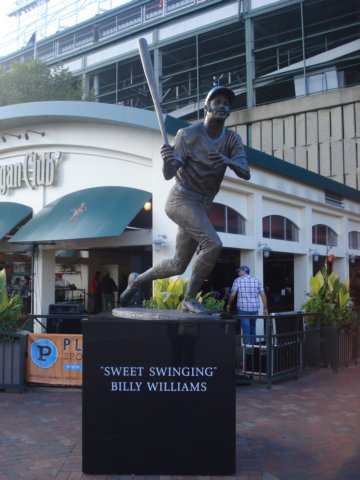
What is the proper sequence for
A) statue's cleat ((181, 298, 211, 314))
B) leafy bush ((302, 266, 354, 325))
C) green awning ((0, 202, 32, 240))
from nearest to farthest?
statue's cleat ((181, 298, 211, 314)) < leafy bush ((302, 266, 354, 325)) < green awning ((0, 202, 32, 240))

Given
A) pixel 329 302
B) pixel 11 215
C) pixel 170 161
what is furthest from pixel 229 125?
pixel 170 161

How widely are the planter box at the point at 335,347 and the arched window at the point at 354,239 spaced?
38.6 feet

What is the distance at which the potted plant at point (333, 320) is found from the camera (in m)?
9.89

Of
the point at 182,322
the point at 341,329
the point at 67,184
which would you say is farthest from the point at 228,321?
the point at 67,184

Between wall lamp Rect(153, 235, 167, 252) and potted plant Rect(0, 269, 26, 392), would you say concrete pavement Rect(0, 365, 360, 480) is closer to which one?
potted plant Rect(0, 269, 26, 392)

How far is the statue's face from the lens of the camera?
5070 millimetres

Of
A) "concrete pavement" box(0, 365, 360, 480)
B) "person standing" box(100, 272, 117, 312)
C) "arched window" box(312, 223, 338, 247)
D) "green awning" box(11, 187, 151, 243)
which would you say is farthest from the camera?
"arched window" box(312, 223, 338, 247)

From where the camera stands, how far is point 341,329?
10.1m

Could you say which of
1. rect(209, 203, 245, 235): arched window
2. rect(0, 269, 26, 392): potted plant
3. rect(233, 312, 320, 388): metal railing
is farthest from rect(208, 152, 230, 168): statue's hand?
rect(209, 203, 245, 235): arched window

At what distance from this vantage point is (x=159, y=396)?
471 cm

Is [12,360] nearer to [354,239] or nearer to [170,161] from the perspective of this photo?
[170,161]

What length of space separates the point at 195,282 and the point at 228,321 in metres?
0.79

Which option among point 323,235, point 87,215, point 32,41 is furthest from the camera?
point 32,41

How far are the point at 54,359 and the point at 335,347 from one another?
16.6ft
